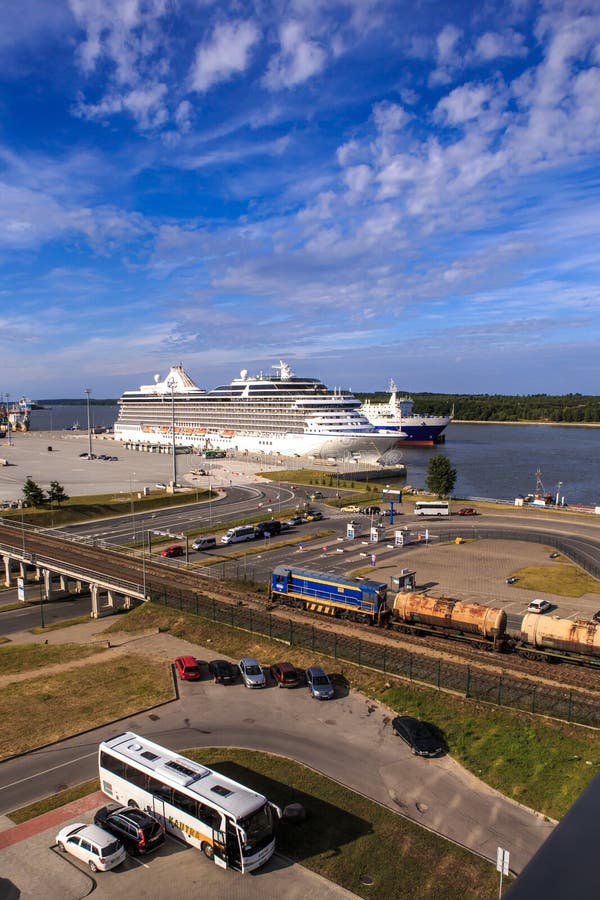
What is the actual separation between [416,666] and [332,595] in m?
6.96

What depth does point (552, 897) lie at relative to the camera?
12.9 feet

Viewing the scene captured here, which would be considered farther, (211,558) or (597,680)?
(211,558)

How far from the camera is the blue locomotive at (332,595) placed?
94.2 ft

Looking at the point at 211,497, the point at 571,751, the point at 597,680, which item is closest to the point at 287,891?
the point at 571,751

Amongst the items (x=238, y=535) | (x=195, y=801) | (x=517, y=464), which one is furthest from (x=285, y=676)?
(x=517, y=464)

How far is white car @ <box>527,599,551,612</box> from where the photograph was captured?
31298mm

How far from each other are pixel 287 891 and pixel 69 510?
51.7 meters

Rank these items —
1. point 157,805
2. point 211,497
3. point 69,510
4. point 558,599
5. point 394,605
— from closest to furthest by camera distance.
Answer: point 157,805, point 394,605, point 558,599, point 69,510, point 211,497

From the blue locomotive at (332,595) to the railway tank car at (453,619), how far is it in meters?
0.99

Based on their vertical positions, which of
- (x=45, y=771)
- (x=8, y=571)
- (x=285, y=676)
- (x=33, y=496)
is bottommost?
(x=8, y=571)

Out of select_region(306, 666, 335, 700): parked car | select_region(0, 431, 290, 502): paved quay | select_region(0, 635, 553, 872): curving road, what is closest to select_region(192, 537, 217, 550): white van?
select_region(0, 635, 553, 872): curving road

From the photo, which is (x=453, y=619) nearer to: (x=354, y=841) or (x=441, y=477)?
(x=354, y=841)

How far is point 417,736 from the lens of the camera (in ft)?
62.1

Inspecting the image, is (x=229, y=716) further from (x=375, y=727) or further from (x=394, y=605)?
(x=394, y=605)
